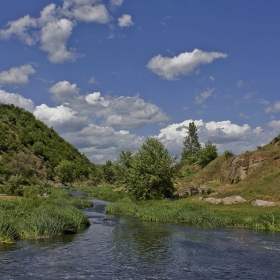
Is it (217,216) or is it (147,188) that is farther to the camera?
(147,188)

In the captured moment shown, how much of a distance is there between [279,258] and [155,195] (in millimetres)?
36468

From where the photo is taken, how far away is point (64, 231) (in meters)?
28.2

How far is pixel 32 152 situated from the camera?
4013 inches

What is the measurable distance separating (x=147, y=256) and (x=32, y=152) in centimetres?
8734

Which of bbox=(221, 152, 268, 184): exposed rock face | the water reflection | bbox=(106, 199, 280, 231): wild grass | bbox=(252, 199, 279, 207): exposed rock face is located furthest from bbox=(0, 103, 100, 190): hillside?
bbox=(252, 199, 279, 207): exposed rock face

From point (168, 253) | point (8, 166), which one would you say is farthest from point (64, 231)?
point (8, 166)

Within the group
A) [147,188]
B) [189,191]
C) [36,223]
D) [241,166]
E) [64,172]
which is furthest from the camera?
[64,172]

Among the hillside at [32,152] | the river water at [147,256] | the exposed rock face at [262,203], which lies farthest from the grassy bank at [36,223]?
the hillside at [32,152]

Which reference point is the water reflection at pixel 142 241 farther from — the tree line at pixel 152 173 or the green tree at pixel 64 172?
the green tree at pixel 64 172

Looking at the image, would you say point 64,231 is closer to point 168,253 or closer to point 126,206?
point 168,253

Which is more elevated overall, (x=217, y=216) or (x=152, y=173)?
(x=152, y=173)

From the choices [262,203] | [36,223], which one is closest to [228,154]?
[262,203]

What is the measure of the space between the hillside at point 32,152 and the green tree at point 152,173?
25.6 metres

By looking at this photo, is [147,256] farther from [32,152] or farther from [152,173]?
[32,152]
